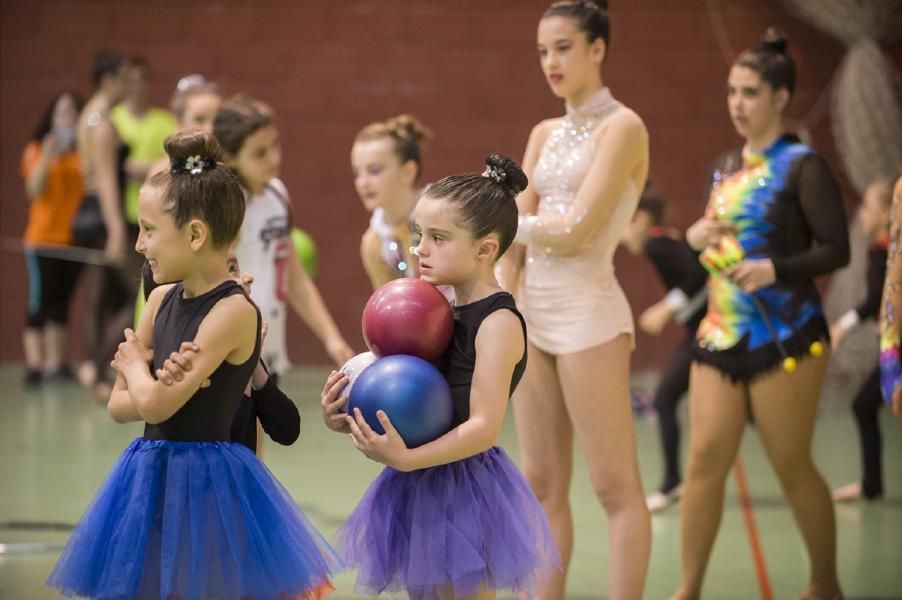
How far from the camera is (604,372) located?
311cm

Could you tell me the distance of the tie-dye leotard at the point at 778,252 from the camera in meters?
3.51

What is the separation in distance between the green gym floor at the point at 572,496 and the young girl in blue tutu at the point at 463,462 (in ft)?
4.05

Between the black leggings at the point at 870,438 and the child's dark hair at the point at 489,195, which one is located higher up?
the child's dark hair at the point at 489,195

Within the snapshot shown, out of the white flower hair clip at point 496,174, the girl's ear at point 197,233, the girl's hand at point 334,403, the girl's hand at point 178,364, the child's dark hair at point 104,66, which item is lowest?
the girl's hand at point 334,403

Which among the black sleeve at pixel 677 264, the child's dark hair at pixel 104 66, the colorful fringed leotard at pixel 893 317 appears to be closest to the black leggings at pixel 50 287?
the child's dark hair at pixel 104 66

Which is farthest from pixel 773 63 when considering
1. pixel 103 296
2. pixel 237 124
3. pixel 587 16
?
pixel 103 296

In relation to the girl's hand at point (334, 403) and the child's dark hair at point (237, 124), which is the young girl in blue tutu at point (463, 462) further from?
the child's dark hair at point (237, 124)

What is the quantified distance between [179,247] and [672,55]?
6228 millimetres

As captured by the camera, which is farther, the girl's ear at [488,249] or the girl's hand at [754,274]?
the girl's hand at [754,274]

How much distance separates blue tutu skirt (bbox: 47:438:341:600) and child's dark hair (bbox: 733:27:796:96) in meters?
1.97

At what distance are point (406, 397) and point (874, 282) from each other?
3.28m

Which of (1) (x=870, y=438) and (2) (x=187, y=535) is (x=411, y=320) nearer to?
(2) (x=187, y=535)

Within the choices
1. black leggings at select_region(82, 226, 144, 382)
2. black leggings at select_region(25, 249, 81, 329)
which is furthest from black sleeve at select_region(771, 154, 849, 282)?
black leggings at select_region(25, 249, 81, 329)

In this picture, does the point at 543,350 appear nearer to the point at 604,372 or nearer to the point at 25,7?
the point at 604,372
